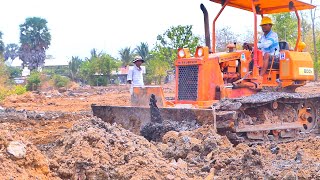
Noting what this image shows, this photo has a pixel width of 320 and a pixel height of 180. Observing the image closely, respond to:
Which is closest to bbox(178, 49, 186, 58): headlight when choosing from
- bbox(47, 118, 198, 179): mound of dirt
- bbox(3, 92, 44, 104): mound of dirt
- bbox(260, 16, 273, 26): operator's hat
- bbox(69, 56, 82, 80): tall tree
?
bbox(260, 16, 273, 26): operator's hat

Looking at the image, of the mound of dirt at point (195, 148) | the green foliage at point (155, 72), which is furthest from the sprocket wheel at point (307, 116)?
the green foliage at point (155, 72)

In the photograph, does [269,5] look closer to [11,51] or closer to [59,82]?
[59,82]

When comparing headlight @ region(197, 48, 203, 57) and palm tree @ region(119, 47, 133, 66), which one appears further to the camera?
palm tree @ region(119, 47, 133, 66)

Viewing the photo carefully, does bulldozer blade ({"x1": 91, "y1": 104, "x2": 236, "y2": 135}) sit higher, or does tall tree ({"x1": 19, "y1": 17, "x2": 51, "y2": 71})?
tall tree ({"x1": 19, "y1": 17, "x2": 51, "y2": 71})

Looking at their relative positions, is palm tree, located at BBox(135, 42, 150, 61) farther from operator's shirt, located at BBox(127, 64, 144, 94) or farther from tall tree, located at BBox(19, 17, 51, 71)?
operator's shirt, located at BBox(127, 64, 144, 94)

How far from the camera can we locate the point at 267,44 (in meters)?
9.80

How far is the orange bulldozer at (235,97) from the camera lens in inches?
332

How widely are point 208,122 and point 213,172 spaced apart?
2553mm

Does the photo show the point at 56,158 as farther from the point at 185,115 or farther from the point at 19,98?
the point at 19,98

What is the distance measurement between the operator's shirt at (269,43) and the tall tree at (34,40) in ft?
194

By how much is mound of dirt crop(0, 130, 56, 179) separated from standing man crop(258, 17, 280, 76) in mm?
6306

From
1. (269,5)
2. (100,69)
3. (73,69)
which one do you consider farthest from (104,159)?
(73,69)

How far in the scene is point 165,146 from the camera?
6.95m

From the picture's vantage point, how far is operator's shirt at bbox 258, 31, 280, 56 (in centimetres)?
978
